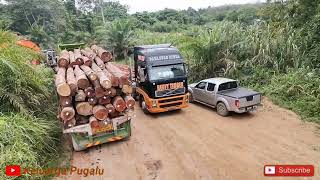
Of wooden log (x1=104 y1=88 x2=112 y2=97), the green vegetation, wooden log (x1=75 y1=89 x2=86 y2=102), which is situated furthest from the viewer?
wooden log (x1=104 y1=88 x2=112 y2=97)

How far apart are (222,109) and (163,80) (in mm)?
2625

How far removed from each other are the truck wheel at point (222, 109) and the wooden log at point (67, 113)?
5.90 metres

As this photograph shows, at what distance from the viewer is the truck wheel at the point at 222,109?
11285mm

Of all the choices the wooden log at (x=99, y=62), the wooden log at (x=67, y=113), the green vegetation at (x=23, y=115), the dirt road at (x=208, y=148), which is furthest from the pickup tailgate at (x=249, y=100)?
the green vegetation at (x=23, y=115)

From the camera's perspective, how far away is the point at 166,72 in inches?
456

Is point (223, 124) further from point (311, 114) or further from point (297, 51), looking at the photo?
point (297, 51)

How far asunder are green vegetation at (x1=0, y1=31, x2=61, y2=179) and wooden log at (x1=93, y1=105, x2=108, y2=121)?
151cm

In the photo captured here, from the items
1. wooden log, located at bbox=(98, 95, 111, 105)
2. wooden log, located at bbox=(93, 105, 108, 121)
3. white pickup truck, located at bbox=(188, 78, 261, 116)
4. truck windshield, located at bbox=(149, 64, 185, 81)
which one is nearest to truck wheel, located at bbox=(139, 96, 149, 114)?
truck windshield, located at bbox=(149, 64, 185, 81)

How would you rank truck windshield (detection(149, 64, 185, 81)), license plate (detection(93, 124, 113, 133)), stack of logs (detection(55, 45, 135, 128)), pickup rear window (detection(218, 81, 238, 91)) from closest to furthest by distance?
1. stack of logs (detection(55, 45, 135, 128))
2. license plate (detection(93, 124, 113, 133))
3. truck windshield (detection(149, 64, 185, 81))
4. pickup rear window (detection(218, 81, 238, 91))

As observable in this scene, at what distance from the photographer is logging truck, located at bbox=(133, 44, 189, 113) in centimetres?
1131

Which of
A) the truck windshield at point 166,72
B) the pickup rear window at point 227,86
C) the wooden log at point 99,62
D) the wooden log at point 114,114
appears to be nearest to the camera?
the wooden log at point 114,114

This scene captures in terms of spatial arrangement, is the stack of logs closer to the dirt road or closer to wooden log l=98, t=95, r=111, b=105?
wooden log l=98, t=95, r=111, b=105

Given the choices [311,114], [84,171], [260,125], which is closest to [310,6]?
[311,114]

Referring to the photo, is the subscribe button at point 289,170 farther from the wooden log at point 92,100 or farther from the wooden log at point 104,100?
the wooden log at point 92,100
